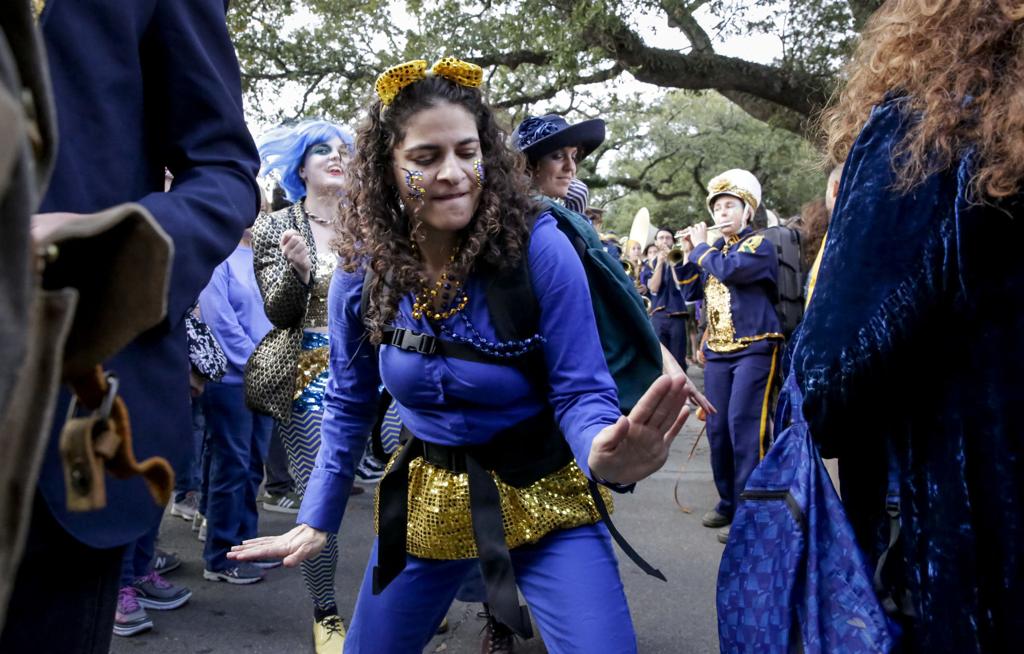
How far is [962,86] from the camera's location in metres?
1.51

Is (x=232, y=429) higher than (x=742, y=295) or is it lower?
lower

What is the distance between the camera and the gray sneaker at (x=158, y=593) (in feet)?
13.7

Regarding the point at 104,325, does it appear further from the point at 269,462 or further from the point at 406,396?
the point at 269,462

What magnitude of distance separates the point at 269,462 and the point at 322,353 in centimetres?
259

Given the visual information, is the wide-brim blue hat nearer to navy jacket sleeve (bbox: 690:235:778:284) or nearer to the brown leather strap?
navy jacket sleeve (bbox: 690:235:778:284)

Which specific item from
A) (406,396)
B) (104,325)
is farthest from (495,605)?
(104,325)

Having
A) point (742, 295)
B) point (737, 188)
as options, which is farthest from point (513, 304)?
point (737, 188)

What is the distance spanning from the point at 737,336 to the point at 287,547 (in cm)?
387

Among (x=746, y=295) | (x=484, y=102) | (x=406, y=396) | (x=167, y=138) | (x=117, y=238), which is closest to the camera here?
(x=117, y=238)

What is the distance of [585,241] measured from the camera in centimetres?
255

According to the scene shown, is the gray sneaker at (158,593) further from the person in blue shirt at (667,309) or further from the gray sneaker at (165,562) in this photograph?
the person in blue shirt at (667,309)

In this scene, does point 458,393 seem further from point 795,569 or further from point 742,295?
point 742,295

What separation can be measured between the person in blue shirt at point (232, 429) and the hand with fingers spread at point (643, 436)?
3094 millimetres

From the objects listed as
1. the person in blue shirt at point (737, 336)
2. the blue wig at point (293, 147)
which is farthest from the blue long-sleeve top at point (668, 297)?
the blue wig at point (293, 147)
